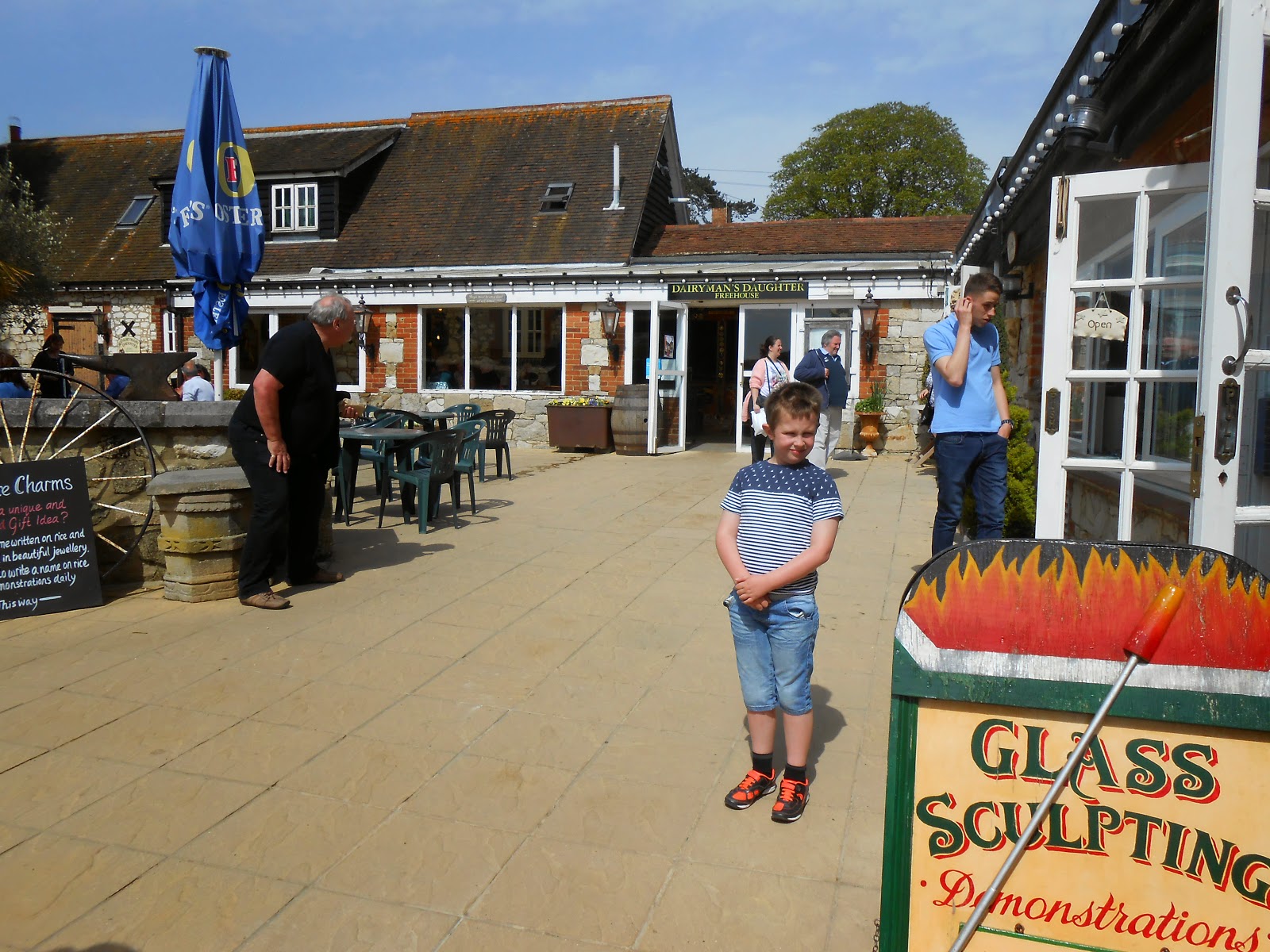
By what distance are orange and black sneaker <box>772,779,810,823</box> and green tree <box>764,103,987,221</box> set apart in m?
32.5

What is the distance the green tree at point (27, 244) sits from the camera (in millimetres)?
16797

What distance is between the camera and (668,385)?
14.8 meters

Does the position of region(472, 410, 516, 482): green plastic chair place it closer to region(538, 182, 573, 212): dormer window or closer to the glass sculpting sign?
region(538, 182, 573, 212): dormer window

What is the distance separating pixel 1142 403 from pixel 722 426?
1362cm

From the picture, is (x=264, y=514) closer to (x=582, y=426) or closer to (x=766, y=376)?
(x=766, y=376)

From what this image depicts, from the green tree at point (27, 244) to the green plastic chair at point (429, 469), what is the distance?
12.0 meters

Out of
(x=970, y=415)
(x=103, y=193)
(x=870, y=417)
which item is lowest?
(x=870, y=417)

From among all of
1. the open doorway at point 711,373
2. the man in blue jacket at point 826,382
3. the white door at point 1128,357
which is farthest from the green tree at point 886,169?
the white door at point 1128,357

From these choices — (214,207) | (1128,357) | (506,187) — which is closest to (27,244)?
(506,187)

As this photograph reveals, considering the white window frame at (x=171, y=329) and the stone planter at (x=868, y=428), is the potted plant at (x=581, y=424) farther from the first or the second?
the white window frame at (x=171, y=329)

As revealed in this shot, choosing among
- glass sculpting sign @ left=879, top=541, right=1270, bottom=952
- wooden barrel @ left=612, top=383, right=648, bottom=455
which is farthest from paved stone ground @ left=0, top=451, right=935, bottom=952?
wooden barrel @ left=612, top=383, right=648, bottom=455

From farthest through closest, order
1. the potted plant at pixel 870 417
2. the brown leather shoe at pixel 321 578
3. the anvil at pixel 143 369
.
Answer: the potted plant at pixel 870 417 → the anvil at pixel 143 369 → the brown leather shoe at pixel 321 578

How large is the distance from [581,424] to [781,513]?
11.4 metres

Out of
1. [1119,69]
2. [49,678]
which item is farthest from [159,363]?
[1119,69]
